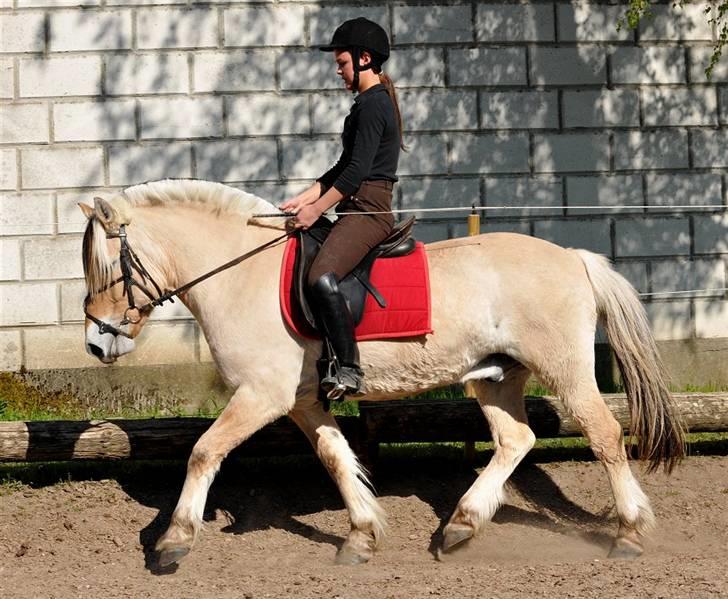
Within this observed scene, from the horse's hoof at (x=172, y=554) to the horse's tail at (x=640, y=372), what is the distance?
8.72 feet

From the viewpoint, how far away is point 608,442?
6.01 m

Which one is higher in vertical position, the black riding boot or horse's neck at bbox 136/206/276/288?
horse's neck at bbox 136/206/276/288

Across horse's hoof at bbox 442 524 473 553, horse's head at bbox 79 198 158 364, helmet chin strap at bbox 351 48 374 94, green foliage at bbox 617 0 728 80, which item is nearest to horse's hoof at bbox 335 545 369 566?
horse's hoof at bbox 442 524 473 553

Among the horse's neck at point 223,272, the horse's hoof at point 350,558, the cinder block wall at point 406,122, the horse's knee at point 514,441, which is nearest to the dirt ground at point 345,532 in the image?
the horse's hoof at point 350,558

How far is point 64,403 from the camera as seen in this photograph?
9.29m

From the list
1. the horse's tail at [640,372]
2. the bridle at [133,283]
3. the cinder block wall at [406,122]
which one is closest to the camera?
the bridle at [133,283]

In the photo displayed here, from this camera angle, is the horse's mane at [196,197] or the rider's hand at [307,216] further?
the horse's mane at [196,197]

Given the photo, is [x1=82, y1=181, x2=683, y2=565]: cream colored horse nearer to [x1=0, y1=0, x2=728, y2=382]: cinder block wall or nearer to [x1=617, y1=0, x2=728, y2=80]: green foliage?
[x1=0, y1=0, x2=728, y2=382]: cinder block wall

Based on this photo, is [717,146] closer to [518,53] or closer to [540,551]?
[518,53]

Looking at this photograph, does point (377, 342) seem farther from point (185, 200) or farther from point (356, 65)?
point (356, 65)

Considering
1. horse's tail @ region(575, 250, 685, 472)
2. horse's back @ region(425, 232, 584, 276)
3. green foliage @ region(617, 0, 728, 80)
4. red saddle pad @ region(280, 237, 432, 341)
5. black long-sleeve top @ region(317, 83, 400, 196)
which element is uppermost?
green foliage @ region(617, 0, 728, 80)

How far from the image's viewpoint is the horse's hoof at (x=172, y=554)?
565 cm

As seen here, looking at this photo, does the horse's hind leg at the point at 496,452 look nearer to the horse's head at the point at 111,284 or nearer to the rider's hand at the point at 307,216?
the rider's hand at the point at 307,216

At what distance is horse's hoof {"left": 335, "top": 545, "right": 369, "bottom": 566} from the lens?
19.5 feet
